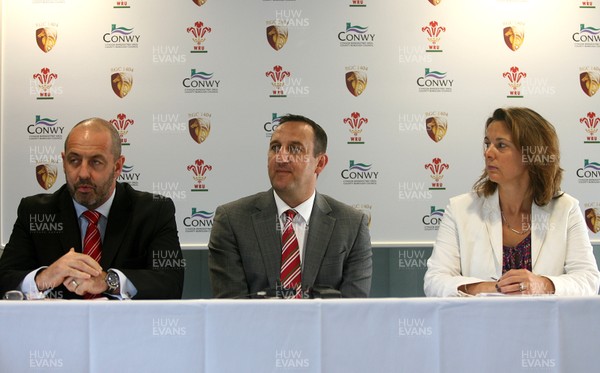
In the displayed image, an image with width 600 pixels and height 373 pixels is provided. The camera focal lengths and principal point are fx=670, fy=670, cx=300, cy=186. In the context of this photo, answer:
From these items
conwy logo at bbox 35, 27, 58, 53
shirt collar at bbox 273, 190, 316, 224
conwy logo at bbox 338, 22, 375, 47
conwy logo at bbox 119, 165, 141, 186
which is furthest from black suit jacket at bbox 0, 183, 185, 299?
conwy logo at bbox 338, 22, 375, 47

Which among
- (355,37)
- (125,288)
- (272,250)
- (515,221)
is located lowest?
(125,288)

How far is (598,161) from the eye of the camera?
452 centimetres

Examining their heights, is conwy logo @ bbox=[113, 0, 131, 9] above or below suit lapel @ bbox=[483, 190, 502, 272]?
above

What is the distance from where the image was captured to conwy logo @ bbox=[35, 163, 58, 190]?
4457mm

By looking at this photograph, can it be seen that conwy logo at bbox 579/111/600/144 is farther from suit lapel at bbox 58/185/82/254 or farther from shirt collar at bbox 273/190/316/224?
suit lapel at bbox 58/185/82/254

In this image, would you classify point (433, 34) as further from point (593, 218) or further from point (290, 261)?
point (290, 261)

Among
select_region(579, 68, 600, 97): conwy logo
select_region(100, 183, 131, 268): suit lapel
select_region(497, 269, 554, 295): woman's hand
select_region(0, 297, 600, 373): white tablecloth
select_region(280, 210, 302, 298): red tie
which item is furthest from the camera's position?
select_region(579, 68, 600, 97): conwy logo

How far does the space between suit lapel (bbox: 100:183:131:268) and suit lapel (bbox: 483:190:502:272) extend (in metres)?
1.59

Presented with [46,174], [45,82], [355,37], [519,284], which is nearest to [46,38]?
[45,82]

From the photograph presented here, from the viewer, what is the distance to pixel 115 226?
2.88m

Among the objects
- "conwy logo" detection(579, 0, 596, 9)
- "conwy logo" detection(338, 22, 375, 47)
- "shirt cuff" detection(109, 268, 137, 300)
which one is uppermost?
"conwy logo" detection(579, 0, 596, 9)

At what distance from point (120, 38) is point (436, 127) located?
2.21 meters

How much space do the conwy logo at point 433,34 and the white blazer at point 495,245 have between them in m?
1.75

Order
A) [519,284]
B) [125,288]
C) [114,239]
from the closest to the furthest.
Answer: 1. [519,284]
2. [125,288]
3. [114,239]
